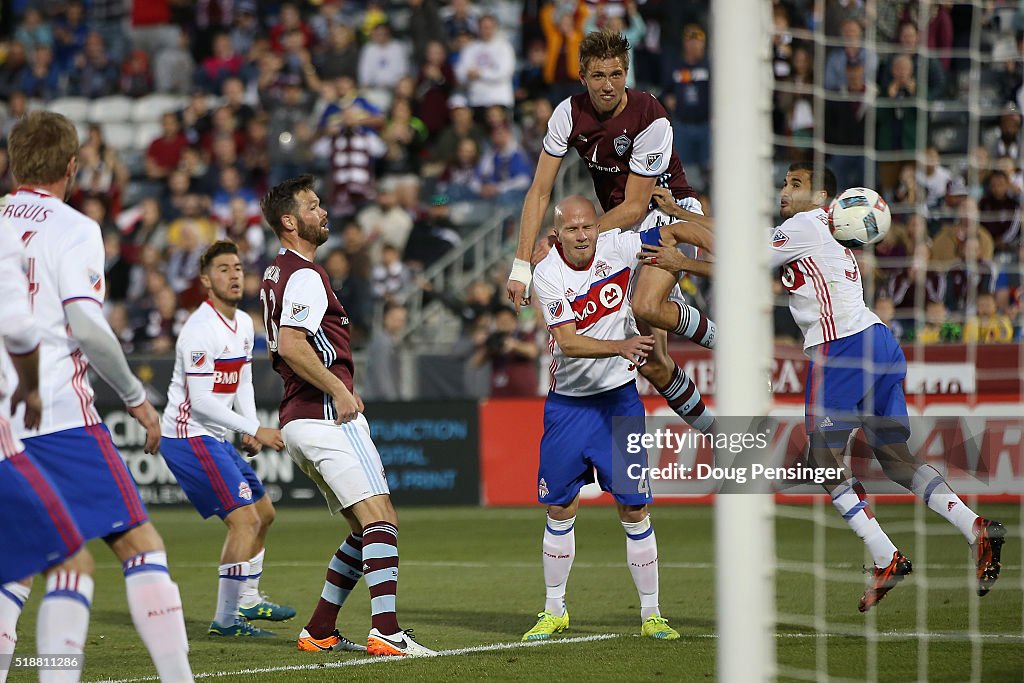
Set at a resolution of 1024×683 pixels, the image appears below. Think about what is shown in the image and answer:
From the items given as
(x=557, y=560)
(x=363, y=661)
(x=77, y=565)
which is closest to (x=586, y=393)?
(x=557, y=560)

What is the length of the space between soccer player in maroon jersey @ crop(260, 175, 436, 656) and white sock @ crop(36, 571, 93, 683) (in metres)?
2.16

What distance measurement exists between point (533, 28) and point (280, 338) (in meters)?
13.6

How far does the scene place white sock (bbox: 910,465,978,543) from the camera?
25.5 ft

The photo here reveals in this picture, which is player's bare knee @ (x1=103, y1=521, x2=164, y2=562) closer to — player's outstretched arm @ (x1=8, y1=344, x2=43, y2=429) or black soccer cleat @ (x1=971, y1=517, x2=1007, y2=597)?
player's outstretched arm @ (x1=8, y1=344, x2=43, y2=429)

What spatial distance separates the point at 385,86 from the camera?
20906 millimetres

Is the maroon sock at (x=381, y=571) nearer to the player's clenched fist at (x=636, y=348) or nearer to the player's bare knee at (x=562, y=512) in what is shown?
the player's bare knee at (x=562, y=512)

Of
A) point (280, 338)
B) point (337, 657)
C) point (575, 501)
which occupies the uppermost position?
point (280, 338)

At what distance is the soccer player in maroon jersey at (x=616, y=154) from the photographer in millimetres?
7812

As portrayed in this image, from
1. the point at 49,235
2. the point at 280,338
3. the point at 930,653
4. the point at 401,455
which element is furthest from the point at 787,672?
the point at 401,455

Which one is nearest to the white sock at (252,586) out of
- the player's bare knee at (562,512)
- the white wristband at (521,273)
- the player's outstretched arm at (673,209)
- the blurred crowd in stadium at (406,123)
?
the player's bare knee at (562,512)

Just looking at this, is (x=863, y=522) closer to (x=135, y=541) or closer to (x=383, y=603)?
(x=383, y=603)

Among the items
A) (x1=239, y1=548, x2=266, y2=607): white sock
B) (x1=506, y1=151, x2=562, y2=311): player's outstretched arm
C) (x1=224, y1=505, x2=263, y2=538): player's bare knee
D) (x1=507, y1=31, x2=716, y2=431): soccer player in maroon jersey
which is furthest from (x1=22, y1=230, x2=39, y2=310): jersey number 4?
(x1=239, y1=548, x2=266, y2=607): white sock

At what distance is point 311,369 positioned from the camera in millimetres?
6984

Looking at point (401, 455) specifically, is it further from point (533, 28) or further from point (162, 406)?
point (533, 28)
